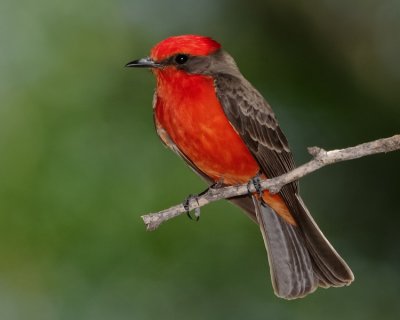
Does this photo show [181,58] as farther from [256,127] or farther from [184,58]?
[256,127]

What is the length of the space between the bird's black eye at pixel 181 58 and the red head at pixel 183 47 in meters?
0.04

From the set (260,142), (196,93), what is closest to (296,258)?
(260,142)

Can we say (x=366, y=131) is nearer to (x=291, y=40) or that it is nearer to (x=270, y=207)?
(x=291, y=40)

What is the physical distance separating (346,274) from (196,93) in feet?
5.18

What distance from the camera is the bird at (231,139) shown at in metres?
7.12

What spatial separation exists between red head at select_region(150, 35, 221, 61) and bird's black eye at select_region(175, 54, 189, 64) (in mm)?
39

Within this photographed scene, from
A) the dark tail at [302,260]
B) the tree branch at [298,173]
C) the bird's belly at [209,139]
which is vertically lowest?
the dark tail at [302,260]

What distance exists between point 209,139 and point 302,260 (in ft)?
3.49

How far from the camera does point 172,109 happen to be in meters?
7.23

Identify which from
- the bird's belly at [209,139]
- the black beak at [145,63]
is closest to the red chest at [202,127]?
the bird's belly at [209,139]

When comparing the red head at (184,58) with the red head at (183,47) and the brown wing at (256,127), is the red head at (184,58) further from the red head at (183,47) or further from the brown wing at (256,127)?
the brown wing at (256,127)

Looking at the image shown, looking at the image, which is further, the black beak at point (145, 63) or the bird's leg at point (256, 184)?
the black beak at point (145, 63)

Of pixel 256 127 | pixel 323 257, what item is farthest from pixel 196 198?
pixel 323 257

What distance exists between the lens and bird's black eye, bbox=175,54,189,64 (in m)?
7.25
